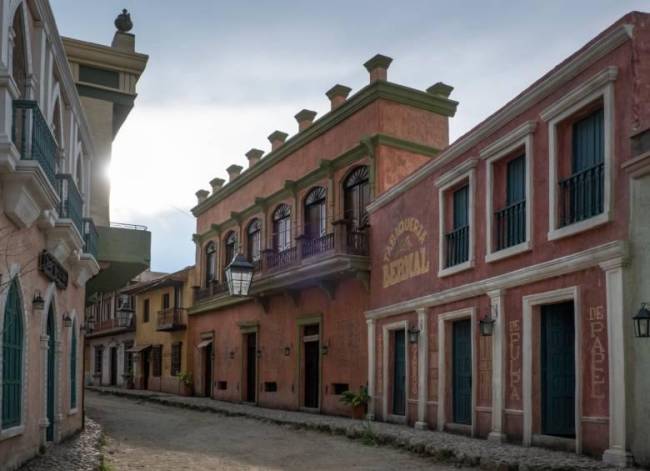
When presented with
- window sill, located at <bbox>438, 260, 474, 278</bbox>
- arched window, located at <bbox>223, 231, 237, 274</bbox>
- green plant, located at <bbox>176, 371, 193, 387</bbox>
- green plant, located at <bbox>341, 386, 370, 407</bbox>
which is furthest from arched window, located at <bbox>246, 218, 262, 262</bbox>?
window sill, located at <bbox>438, 260, 474, 278</bbox>

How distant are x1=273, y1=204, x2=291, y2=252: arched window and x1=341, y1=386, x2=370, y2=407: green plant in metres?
6.46

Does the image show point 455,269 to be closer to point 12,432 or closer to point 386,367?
point 386,367

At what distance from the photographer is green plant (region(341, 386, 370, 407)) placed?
1838cm

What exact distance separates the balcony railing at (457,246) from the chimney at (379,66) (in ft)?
19.4

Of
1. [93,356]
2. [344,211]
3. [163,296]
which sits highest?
[344,211]

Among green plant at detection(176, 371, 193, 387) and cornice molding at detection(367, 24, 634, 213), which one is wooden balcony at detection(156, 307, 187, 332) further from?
cornice molding at detection(367, 24, 634, 213)

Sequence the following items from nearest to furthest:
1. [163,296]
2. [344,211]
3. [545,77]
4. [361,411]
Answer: [545,77]
[361,411]
[344,211]
[163,296]

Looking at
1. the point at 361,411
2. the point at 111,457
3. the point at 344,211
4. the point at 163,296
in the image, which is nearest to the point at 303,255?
the point at 344,211

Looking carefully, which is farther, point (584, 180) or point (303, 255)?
point (303, 255)

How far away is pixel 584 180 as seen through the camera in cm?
1111

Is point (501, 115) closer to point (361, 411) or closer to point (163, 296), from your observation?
point (361, 411)

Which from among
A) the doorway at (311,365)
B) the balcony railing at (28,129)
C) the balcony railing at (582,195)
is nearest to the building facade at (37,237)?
the balcony railing at (28,129)

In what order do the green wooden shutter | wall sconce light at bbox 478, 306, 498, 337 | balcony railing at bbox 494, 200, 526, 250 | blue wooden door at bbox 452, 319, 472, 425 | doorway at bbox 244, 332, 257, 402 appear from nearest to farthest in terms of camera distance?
the green wooden shutter → balcony railing at bbox 494, 200, 526, 250 → wall sconce light at bbox 478, 306, 498, 337 → blue wooden door at bbox 452, 319, 472, 425 → doorway at bbox 244, 332, 257, 402

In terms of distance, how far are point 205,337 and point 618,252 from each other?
75.1 ft
